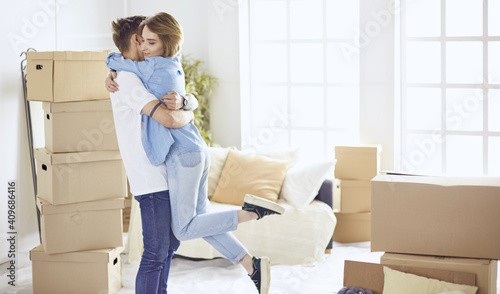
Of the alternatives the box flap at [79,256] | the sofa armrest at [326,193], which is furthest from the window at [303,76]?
the box flap at [79,256]

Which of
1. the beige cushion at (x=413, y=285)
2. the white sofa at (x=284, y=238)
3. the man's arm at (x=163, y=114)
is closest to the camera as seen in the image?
the beige cushion at (x=413, y=285)

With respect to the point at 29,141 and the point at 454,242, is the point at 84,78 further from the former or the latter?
the point at 454,242

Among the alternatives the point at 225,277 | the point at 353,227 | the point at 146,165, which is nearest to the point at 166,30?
the point at 146,165

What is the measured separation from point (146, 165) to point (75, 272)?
1.18 m

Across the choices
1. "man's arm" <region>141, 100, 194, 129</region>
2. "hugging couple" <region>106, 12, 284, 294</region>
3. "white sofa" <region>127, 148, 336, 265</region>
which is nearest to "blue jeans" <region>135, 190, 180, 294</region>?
"hugging couple" <region>106, 12, 284, 294</region>

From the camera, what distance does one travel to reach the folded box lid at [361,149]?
4801mm

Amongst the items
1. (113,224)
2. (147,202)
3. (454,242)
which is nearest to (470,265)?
(454,242)

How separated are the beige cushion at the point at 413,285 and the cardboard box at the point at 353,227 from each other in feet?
7.00

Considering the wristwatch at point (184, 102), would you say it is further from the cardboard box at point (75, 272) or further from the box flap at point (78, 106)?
the cardboard box at point (75, 272)

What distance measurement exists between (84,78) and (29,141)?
115 cm

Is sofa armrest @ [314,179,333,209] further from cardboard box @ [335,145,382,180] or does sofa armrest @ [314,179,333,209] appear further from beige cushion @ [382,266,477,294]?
beige cushion @ [382,266,477,294]

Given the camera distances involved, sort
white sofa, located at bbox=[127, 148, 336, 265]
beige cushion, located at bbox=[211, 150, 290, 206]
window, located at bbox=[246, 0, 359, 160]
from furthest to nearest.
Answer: window, located at bbox=[246, 0, 359, 160], beige cushion, located at bbox=[211, 150, 290, 206], white sofa, located at bbox=[127, 148, 336, 265]

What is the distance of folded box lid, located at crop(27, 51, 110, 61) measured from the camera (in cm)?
359

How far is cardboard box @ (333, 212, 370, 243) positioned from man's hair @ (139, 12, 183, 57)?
2362mm
